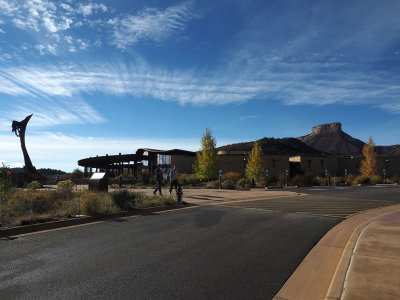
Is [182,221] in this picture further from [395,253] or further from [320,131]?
[320,131]

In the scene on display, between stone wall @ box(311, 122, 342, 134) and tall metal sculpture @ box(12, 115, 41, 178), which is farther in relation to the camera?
stone wall @ box(311, 122, 342, 134)

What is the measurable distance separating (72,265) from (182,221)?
169 inches

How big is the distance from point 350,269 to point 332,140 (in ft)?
480

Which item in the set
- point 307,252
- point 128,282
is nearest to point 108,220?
point 128,282

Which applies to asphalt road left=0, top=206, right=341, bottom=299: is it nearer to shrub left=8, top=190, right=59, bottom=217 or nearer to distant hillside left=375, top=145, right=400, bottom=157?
shrub left=8, top=190, right=59, bottom=217

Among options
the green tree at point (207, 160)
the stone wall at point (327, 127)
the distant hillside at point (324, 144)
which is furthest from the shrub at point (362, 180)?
the stone wall at point (327, 127)

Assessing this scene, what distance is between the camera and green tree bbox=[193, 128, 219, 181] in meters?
34.0

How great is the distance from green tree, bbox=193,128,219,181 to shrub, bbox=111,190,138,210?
74.0 feet

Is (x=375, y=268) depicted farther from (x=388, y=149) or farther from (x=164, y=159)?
(x=388, y=149)

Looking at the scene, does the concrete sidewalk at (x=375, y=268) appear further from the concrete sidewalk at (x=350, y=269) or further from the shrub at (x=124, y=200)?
the shrub at (x=124, y=200)

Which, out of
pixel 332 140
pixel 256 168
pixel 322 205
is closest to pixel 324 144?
pixel 332 140

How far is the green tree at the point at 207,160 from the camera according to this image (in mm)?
33969

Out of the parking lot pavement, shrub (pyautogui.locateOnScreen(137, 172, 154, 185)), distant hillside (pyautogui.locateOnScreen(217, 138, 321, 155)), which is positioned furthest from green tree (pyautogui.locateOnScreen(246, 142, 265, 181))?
distant hillside (pyautogui.locateOnScreen(217, 138, 321, 155))

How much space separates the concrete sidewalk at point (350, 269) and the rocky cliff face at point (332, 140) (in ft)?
424
